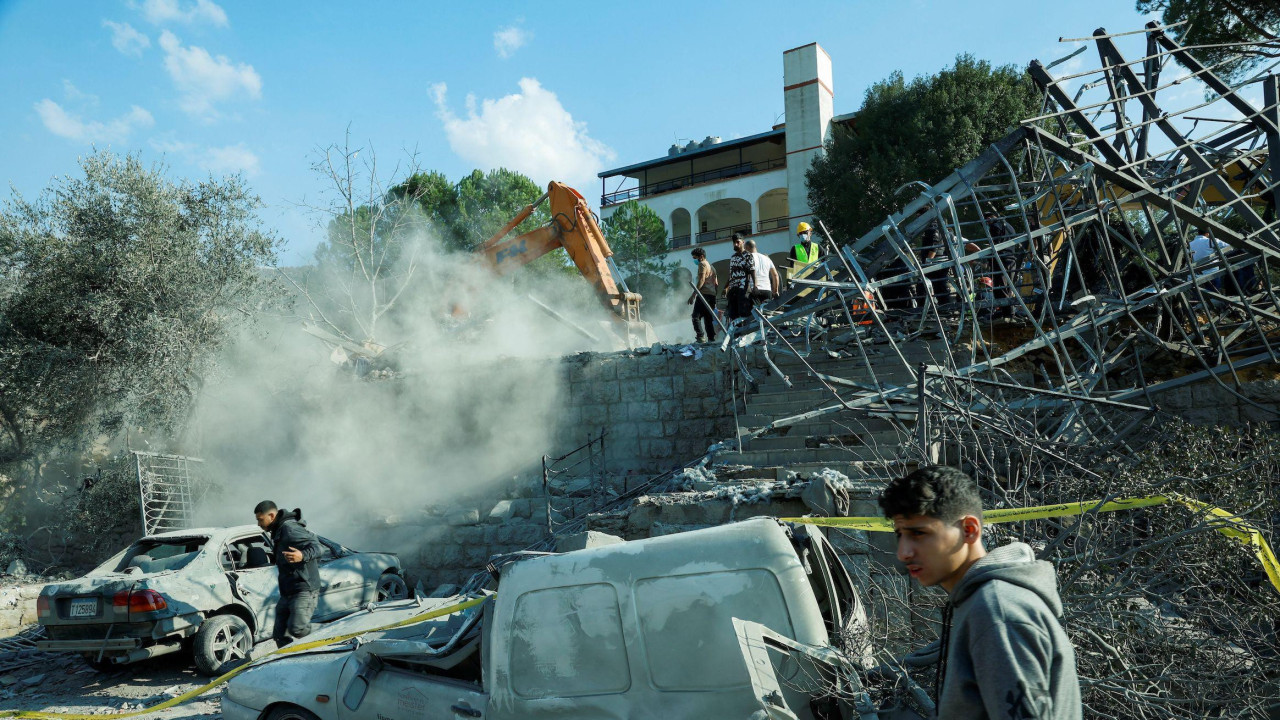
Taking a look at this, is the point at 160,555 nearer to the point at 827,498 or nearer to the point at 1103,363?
the point at 827,498

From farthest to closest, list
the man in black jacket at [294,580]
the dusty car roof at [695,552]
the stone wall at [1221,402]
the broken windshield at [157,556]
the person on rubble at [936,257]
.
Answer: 1. the person on rubble at [936,257]
2. the stone wall at [1221,402]
3. the broken windshield at [157,556]
4. the man in black jacket at [294,580]
5. the dusty car roof at [695,552]

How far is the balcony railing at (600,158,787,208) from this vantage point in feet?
120

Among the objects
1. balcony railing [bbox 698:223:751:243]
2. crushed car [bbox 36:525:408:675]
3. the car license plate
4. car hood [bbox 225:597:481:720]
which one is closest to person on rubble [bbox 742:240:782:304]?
crushed car [bbox 36:525:408:675]

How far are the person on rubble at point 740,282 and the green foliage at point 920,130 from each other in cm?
1308

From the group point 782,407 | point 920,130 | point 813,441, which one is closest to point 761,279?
point 782,407

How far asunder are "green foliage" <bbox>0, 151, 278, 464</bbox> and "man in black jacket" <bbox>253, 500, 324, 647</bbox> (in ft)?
28.4

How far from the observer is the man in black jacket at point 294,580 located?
22.8ft

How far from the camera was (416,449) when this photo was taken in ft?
46.2

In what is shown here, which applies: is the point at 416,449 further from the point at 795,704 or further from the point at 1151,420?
the point at 795,704

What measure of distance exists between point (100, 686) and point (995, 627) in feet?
28.6

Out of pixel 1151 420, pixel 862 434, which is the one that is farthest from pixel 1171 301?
pixel 862 434

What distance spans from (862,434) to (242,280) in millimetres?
11585

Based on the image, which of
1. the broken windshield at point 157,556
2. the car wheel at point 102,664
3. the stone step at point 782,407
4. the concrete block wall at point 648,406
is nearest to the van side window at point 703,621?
the stone step at point 782,407

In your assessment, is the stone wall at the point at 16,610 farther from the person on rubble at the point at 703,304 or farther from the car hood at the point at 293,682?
the person on rubble at the point at 703,304
